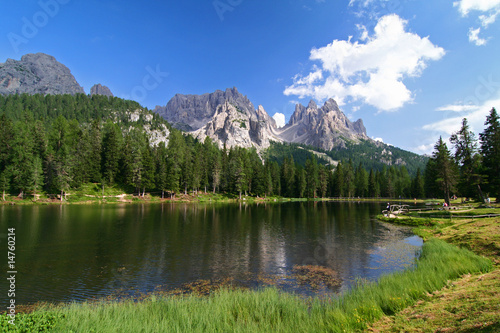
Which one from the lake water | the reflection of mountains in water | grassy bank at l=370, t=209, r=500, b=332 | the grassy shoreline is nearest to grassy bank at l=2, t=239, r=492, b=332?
the grassy shoreline

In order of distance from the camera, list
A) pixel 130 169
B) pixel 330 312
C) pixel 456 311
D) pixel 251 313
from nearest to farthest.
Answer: pixel 456 311 < pixel 330 312 < pixel 251 313 < pixel 130 169

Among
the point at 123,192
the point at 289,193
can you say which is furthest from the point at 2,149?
the point at 289,193

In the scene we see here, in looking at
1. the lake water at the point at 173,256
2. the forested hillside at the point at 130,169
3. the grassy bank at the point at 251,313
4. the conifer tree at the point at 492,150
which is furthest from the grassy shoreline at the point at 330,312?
the forested hillside at the point at 130,169

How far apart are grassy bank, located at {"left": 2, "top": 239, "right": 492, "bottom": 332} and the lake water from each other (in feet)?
15.6

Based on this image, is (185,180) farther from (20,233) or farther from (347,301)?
(347,301)

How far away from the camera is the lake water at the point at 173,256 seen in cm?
1756

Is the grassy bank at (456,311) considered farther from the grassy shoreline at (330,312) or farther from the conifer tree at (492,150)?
the conifer tree at (492,150)

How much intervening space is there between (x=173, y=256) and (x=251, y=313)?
15.3 m

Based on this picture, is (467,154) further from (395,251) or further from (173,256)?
(173,256)

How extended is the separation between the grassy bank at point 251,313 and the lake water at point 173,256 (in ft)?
15.6

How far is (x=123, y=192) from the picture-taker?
332 feet

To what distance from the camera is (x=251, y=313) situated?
11711 millimetres

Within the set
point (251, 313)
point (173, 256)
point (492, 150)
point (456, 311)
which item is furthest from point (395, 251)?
point (492, 150)

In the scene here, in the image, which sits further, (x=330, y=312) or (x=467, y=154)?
(x=467, y=154)
